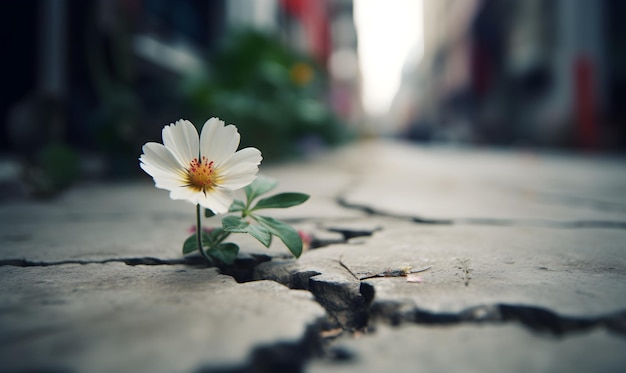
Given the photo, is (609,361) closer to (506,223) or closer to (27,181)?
(506,223)

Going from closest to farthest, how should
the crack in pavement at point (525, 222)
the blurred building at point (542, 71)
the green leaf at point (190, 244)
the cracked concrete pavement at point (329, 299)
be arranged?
the cracked concrete pavement at point (329, 299) < the green leaf at point (190, 244) < the crack in pavement at point (525, 222) < the blurred building at point (542, 71)

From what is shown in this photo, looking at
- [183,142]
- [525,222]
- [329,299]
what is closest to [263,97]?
[525,222]

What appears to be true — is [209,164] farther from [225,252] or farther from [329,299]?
[329,299]

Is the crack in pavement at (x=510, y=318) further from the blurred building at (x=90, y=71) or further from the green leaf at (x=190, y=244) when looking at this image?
the blurred building at (x=90, y=71)

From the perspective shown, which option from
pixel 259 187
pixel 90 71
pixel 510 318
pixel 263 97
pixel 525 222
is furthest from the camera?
pixel 263 97

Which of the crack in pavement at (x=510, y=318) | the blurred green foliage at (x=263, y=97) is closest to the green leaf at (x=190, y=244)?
the crack in pavement at (x=510, y=318)

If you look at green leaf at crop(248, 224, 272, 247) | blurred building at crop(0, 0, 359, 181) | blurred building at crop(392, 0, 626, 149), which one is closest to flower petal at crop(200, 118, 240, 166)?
green leaf at crop(248, 224, 272, 247)
